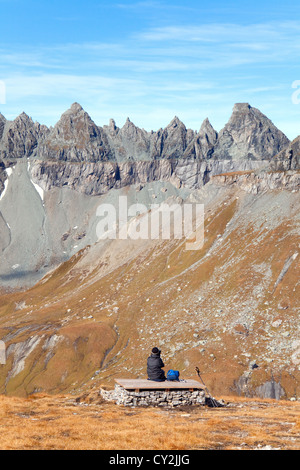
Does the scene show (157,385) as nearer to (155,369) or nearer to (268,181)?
(155,369)

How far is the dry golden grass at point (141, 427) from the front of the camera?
2295 centimetres

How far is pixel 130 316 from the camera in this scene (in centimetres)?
14862

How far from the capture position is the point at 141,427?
26.8 meters

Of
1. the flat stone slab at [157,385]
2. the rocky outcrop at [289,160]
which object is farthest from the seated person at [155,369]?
the rocky outcrop at [289,160]

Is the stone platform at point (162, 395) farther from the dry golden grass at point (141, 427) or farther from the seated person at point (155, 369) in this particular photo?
the seated person at point (155, 369)

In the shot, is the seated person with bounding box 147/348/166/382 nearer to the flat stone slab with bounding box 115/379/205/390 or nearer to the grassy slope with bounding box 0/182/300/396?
the flat stone slab with bounding box 115/379/205/390

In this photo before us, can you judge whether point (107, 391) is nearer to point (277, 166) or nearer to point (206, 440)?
point (206, 440)

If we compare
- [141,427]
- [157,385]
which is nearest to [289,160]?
[157,385]

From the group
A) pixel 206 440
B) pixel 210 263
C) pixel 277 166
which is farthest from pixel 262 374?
pixel 277 166

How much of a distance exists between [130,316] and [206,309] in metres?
31.0

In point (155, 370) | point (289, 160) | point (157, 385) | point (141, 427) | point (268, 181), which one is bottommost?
point (157, 385)

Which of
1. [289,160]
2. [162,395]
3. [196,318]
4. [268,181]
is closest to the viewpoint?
[162,395]

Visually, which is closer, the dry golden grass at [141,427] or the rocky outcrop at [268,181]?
the dry golden grass at [141,427]

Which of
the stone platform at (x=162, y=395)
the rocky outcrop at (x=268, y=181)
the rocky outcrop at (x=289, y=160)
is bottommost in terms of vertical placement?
the stone platform at (x=162, y=395)
